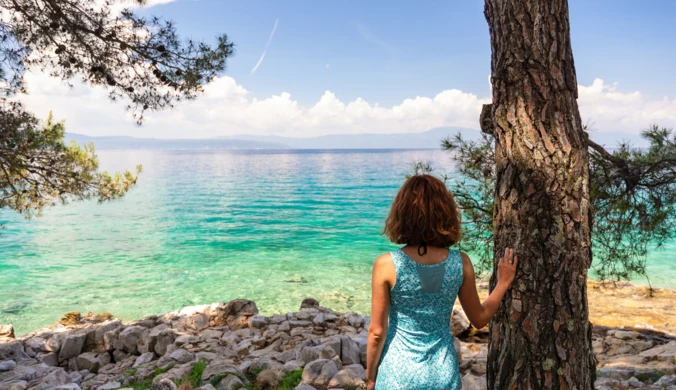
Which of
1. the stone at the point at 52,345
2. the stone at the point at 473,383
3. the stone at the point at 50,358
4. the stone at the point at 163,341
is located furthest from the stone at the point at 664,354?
the stone at the point at 52,345

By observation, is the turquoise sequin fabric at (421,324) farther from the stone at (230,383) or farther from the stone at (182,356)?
the stone at (182,356)

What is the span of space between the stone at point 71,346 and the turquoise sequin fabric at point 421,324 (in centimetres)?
724

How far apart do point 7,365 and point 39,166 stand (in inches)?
121

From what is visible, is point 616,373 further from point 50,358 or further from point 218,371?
point 50,358

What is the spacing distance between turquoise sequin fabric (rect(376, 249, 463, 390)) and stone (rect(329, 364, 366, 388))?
8.33 feet

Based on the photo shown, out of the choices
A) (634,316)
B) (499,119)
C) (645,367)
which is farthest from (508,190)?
(634,316)

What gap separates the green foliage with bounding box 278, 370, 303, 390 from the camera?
15.9 ft

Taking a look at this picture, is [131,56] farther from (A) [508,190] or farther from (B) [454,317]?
(B) [454,317]

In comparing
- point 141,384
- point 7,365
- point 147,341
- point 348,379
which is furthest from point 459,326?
point 7,365

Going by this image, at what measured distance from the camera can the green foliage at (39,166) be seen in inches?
266

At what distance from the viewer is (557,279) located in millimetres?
2971

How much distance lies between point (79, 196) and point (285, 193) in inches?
1524

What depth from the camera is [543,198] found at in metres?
2.98

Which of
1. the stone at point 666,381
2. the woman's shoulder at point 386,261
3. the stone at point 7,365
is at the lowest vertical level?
the stone at point 7,365
